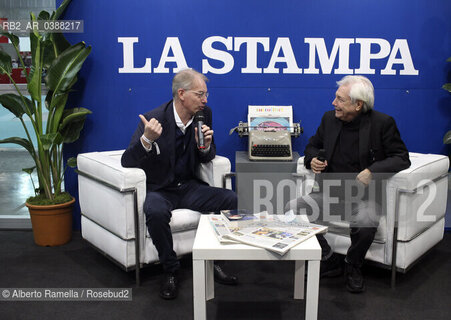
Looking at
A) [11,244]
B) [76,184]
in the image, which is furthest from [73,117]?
[11,244]

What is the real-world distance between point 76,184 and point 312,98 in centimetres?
219

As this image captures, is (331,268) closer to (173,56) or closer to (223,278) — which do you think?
(223,278)

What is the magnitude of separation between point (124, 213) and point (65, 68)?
136 centimetres

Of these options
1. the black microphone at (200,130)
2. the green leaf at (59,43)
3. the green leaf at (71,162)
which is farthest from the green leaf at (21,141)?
the black microphone at (200,130)

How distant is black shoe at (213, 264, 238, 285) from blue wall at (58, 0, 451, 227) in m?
1.34

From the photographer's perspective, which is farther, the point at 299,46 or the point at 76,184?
the point at 76,184

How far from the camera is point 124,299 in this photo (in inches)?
104

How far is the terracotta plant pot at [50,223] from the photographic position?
3.45 meters

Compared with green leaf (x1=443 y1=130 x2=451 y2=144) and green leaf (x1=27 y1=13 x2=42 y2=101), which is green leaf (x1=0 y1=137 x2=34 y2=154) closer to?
green leaf (x1=27 y1=13 x2=42 y2=101)

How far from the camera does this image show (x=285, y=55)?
3.59m

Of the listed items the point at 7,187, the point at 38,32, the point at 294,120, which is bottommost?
the point at 7,187

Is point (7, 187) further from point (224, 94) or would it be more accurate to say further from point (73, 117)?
point (224, 94)

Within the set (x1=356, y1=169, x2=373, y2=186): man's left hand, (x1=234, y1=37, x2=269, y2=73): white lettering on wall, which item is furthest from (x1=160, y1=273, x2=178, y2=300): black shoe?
(x1=234, y1=37, x2=269, y2=73): white lettering on wall

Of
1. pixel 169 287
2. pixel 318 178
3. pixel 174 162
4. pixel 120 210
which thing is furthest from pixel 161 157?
pixel 318 178
